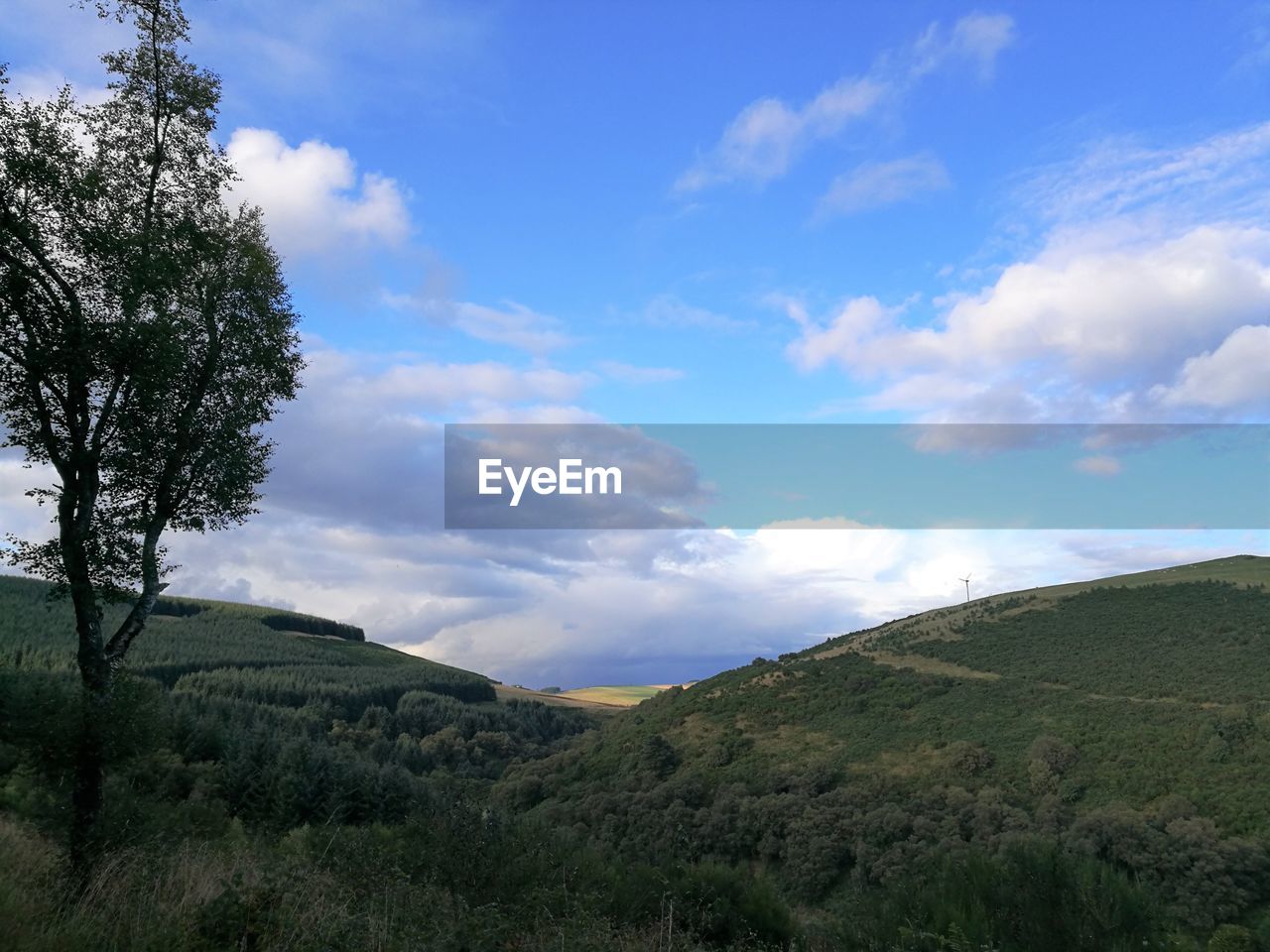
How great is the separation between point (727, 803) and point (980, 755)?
19817 millimetres

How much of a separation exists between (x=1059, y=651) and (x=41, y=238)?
90657 millimetres

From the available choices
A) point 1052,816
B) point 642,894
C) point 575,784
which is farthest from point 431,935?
point 575,784

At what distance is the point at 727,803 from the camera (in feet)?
179

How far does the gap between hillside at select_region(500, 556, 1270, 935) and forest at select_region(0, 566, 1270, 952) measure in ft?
0.99

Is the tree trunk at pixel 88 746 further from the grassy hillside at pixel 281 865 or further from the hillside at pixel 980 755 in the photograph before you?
the hillside at pixel 980 755

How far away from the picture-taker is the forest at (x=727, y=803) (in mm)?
9445

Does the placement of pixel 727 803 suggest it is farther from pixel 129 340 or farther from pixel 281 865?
pixel 129 340

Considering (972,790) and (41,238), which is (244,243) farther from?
(972,790)

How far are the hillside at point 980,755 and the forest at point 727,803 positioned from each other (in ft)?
0.99

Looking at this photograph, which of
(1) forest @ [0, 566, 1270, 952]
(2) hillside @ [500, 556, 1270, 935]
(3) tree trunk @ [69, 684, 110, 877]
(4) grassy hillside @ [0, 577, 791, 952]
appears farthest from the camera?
(2) hillside @ [500, 556, 1270, 935]

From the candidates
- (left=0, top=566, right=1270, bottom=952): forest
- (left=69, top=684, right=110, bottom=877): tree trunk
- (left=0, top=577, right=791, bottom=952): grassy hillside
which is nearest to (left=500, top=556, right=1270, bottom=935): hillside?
(left=0, top=566, right=1270, bottom=952): forest

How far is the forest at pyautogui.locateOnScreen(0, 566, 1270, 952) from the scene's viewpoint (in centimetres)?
945

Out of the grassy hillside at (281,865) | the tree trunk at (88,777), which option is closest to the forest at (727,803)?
the grassy hillside at (281,865)

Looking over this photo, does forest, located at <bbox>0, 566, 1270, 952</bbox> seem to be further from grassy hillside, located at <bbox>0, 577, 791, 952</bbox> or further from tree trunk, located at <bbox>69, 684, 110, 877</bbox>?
tree trunk, located at <bbox>69, 684, 110, 877</bbox>
